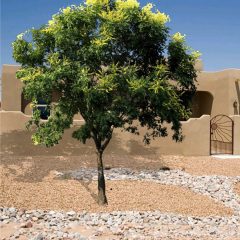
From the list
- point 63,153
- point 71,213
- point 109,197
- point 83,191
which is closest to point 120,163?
point 63,153

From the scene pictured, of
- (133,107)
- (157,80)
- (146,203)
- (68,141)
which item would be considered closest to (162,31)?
(157,80)

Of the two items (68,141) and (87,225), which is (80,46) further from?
(68,141)

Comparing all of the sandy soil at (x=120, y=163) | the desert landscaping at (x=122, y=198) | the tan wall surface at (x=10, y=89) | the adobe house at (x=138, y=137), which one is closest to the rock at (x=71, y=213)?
the desert landscaping at (x=122, y=198)

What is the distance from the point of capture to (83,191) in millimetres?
12969

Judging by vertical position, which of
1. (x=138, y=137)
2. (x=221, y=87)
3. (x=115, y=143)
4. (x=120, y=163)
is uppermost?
(x=221, y=87)

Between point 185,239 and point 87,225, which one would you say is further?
point 87,225

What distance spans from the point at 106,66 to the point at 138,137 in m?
6.78

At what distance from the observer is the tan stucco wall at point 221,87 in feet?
78.7

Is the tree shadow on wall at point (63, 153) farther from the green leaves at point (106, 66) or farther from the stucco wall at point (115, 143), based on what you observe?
the green leaves at point (106, 66)

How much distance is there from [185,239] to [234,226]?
7.29 feet

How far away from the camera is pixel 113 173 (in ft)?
49.5

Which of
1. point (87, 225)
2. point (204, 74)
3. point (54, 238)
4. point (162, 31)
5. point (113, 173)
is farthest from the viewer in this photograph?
point (204, 74)

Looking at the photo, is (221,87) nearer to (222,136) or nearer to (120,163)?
(222,136)

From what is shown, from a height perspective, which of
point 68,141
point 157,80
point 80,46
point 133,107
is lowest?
point 68,141
